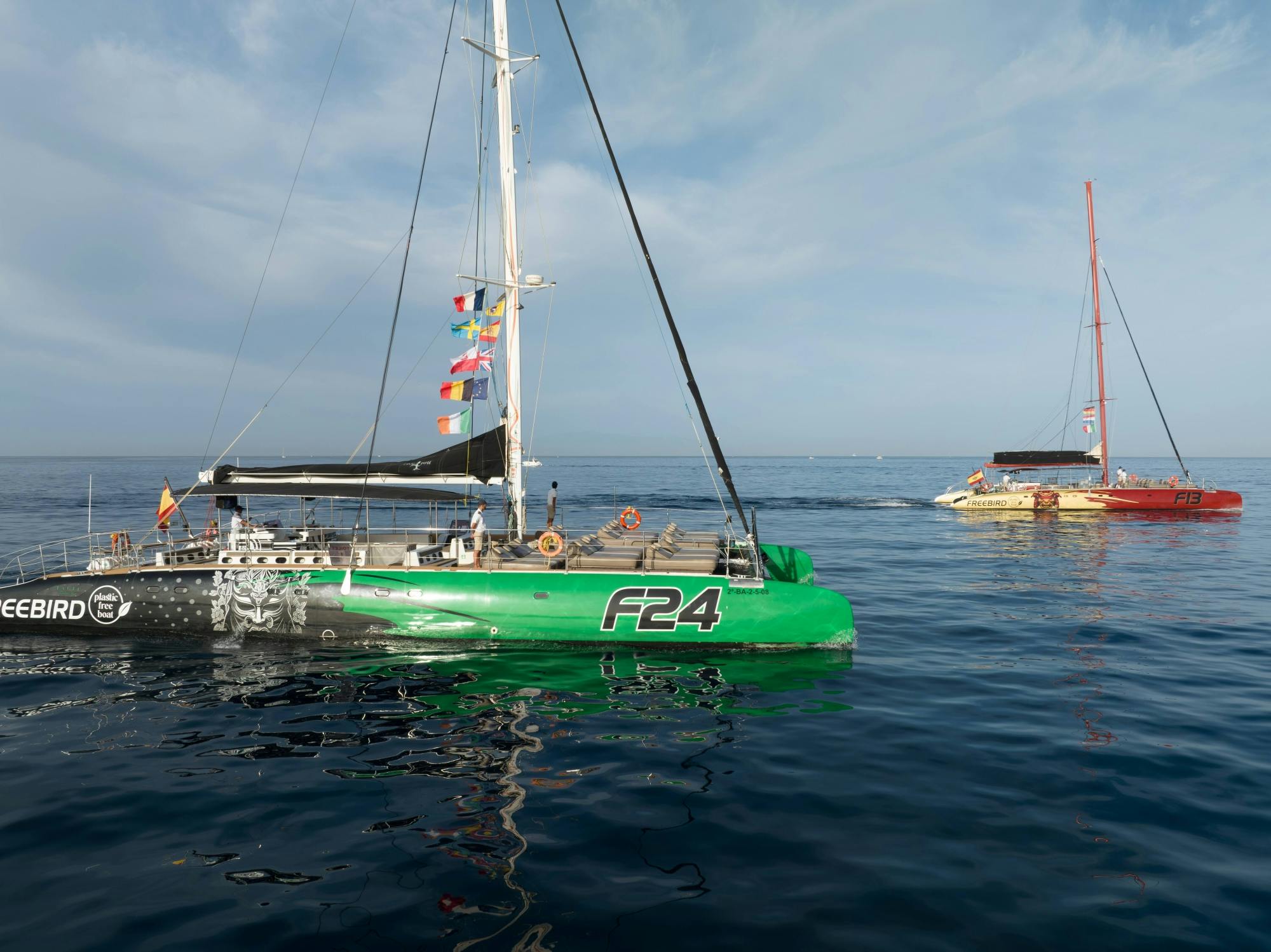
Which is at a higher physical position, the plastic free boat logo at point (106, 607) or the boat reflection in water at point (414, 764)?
the plastic free boat logo at point (106, 607)

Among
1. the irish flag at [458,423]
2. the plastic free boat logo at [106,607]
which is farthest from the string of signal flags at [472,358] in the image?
the plastic free boat logo at [106,607]

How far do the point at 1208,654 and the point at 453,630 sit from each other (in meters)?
15.6

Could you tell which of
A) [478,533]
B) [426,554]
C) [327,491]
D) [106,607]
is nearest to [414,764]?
[478,533]

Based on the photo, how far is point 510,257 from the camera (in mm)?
16922

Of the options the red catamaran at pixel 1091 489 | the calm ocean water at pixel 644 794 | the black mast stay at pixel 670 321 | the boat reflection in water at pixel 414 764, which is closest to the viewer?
the calm ocean water at pixel 644 794

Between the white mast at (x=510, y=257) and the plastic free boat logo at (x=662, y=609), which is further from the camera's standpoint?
the white mast at (x=510, y=257)

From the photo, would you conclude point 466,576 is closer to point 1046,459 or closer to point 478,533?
point 478,533

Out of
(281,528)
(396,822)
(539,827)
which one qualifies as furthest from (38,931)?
(281,528)

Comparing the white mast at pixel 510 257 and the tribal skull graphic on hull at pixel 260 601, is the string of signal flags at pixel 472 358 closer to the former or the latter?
the white mast at pixel 510 257

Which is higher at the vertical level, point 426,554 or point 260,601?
point 426,554

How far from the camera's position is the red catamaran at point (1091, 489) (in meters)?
44.6

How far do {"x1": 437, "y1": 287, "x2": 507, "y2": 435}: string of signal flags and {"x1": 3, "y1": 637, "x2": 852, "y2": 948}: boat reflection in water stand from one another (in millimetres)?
5849

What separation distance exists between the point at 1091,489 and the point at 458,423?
47.4 metres

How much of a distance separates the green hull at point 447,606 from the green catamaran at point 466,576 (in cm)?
3
